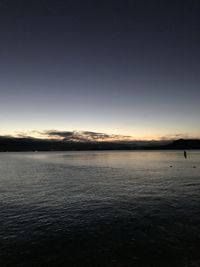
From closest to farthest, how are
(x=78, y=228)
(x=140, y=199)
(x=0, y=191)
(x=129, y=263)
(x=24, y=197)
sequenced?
(x=129, y=263) < (x=78, y=228) < (x=140, y=199) < (x=24, y=197) < (x=0, y=191)

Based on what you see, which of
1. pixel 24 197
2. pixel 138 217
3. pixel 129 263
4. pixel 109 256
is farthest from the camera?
pixel 24 197

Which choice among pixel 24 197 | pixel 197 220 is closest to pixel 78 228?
pixel 197 220

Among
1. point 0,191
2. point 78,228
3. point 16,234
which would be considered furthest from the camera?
point 0,191

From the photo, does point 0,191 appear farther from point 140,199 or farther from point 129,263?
point 129,263

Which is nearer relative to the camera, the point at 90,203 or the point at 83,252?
the point at 83,252

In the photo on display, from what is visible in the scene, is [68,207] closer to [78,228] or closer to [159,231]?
[78,228]

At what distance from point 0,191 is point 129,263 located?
33.0 metres

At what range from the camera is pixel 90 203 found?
3059 centimetres

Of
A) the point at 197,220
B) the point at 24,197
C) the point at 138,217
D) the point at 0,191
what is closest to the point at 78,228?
the point at 138,217

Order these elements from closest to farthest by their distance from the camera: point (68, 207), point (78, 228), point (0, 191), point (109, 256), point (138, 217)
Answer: point (109, 256) < point (78, 228) < point (138, 217) < point (68, 207) < point (0, 191)

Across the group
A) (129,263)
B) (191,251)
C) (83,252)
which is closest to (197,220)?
(191,251)

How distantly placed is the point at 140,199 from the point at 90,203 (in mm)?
7215

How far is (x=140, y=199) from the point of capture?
3241 centimetres

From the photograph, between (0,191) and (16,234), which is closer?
(16,234)
